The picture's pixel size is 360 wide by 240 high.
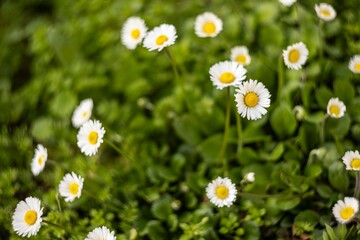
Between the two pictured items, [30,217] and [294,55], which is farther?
[294,55]

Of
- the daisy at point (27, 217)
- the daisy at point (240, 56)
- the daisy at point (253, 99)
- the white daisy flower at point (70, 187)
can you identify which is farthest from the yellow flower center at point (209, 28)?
the daisy at point (27, 217)

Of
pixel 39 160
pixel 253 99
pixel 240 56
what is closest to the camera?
pixel 253 99

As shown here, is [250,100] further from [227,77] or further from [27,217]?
[27,217]

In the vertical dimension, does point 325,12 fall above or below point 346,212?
above

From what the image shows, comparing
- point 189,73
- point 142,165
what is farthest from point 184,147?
point 189,73

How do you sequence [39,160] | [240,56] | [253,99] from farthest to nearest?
[240,56]
[39,160]
[253,99]

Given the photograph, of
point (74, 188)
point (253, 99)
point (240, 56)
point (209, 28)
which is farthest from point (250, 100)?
point (74, 188)

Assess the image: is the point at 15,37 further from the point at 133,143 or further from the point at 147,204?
the point at 147,204
